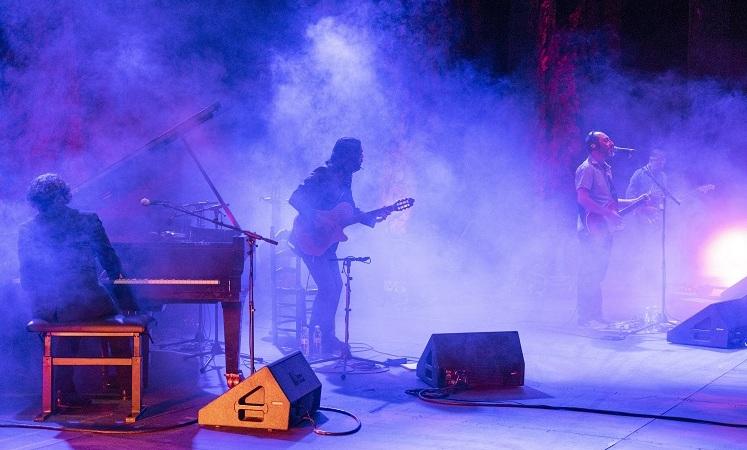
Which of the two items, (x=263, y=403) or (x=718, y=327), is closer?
(x=263, y=403)

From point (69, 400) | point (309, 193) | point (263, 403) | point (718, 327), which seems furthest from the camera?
point (718, 327)

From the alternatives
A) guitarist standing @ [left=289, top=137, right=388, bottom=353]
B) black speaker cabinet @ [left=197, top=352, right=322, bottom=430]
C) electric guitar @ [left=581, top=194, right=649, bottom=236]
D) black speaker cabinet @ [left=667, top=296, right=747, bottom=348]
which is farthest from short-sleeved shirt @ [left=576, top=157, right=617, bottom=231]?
black speaker cabinet @ [left=197, top=352, right=322, bottom=430]

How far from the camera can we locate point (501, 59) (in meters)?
11.4

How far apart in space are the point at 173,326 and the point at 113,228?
6.81ft

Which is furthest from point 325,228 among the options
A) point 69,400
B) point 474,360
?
point 69,400

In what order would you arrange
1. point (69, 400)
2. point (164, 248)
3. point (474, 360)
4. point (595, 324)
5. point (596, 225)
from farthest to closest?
1. point (595, 324)
2. point (596, 225)
3. point (474, 360)
4. point (164, 248)
5. point (69, 400)

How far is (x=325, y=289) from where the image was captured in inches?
238

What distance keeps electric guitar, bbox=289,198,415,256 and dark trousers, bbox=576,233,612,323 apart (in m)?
2.30

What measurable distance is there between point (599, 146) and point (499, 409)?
11.9ft

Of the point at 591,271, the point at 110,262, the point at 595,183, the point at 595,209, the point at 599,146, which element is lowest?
the point at 591,271

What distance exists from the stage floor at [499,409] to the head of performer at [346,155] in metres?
1.62

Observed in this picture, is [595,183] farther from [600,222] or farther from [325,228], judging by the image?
[325,228]

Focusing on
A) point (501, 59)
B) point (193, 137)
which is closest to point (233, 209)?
point (193, 137)

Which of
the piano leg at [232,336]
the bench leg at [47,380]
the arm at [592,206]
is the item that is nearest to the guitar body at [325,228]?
the piano leg at [232,336]
